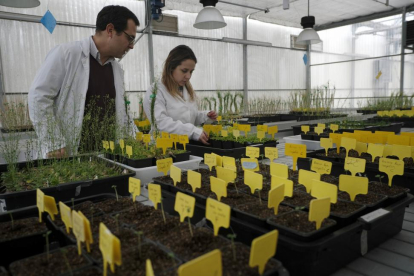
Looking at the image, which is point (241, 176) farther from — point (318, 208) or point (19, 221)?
point (19, 221)

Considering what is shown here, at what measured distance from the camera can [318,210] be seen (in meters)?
0.88

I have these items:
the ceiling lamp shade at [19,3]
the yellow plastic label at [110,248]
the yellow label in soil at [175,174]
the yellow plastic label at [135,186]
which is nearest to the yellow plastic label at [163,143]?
the yellow label in soil at [175,174]

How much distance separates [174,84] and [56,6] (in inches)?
162

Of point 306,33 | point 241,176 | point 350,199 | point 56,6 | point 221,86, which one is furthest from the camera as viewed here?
point 221,86

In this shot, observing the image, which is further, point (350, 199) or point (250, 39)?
point (250, 39)

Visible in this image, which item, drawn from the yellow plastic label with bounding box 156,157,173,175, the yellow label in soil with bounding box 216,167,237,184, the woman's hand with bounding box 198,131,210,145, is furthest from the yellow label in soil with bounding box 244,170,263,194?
the woman's hand with bounding box 198,131,210,145

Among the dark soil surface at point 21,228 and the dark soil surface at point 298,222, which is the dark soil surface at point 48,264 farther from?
the dark soil surface at point 298,222

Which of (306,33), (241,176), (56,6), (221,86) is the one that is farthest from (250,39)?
(241,176)

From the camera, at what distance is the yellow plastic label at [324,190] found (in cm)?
104

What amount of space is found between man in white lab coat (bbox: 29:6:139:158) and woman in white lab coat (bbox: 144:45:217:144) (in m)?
0.47

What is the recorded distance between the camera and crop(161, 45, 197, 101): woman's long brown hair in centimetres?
245

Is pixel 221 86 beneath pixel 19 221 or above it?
above

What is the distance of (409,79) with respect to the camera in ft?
26.9

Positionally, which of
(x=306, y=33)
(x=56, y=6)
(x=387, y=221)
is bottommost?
(x=387, y=221)
